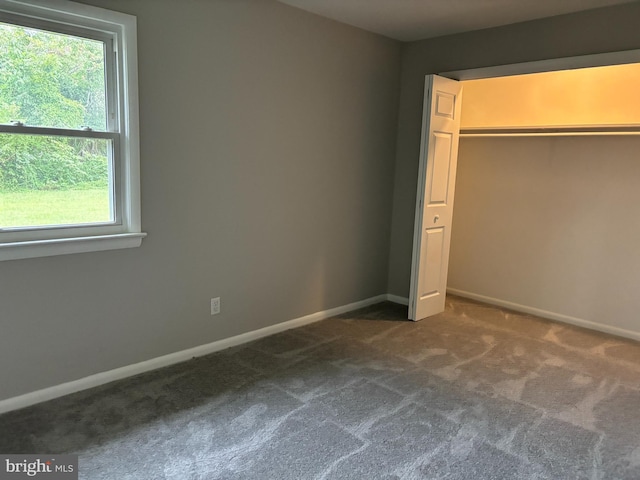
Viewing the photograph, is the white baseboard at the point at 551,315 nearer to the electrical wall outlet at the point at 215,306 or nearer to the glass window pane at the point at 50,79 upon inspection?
the electrical wall outlet at the point at 215,306

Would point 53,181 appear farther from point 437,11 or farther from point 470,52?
point 470,52

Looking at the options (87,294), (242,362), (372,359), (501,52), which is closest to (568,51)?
(501,52)

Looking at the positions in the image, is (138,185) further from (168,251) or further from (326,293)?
(326,293)

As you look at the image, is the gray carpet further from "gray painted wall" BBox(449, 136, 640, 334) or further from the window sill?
the window sill

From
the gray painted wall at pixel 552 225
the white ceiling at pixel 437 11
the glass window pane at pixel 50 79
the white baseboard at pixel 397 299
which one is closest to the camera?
the glass window pane at pixel 50 79

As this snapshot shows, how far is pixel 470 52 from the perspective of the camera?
3.79 metres

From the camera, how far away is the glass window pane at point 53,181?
240cm

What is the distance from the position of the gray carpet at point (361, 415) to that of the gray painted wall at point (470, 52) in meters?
1.24

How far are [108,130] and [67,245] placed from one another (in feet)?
2.24

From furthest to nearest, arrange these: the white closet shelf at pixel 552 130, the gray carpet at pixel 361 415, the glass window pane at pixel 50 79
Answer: the white closet shelf at pixel 552 130, the glass window pane at pixel 50 79, the gray carpet at pixel 361 415

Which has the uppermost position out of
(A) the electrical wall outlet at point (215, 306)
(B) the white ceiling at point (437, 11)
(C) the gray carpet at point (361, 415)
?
(B) the white ceiling at point (437, 11)

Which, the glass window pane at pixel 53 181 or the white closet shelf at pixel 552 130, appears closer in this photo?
the glass window pane at pixel 53 181

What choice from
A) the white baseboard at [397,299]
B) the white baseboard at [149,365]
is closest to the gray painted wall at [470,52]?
the white baseboard at [397,299]

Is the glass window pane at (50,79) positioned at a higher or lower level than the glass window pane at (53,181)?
higher
